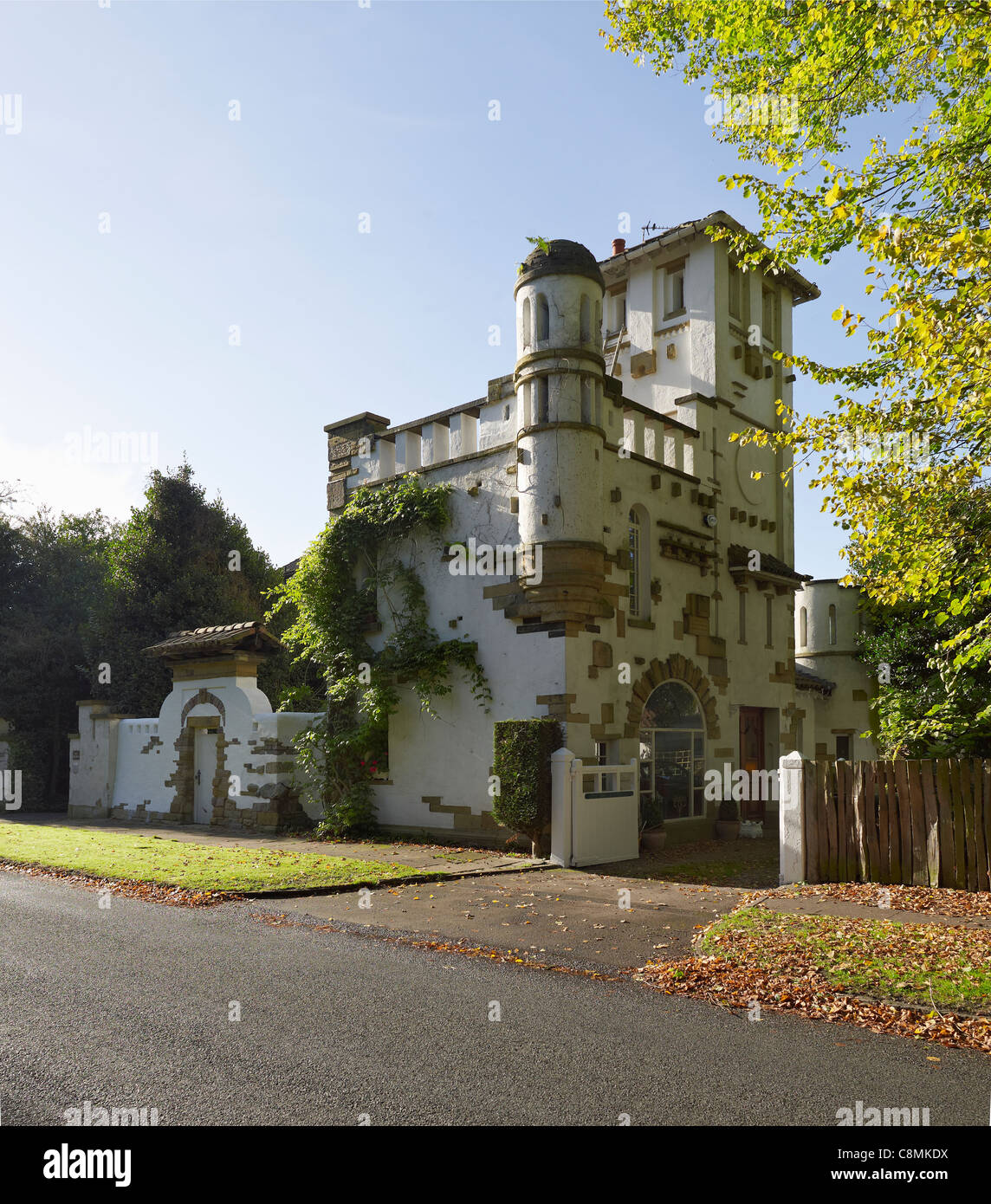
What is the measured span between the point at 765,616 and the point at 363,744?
9500 millimetres

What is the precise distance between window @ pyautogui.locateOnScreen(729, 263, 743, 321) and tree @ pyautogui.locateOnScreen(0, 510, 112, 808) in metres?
19.3

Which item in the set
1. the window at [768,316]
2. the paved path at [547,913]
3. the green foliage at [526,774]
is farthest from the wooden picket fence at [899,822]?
the window at [768,316]

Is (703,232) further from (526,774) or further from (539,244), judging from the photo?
(526,774)

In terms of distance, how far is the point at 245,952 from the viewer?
26.1ft

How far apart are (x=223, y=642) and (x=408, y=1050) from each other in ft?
45.8

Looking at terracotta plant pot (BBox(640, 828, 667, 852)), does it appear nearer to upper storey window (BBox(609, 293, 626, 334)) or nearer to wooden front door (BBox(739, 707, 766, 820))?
wooden front door (BBox(739, 707, 766, 820))

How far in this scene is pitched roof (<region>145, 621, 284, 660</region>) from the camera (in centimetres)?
1834

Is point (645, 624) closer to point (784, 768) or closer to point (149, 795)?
point (784, 768)

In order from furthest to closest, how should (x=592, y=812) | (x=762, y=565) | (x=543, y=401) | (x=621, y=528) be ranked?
1. (x=762, y=565)
2. (x=621, y=528)
3. (x=543, y=401)
4. (x=592, y=812)

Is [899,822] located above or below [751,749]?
below

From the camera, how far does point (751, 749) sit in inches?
819

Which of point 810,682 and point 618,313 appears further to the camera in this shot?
point 810,682

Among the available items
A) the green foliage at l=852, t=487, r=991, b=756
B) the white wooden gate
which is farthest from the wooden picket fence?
the white wooden gate

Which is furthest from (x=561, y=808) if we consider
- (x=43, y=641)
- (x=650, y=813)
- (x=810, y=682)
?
(x=43, y=641)
